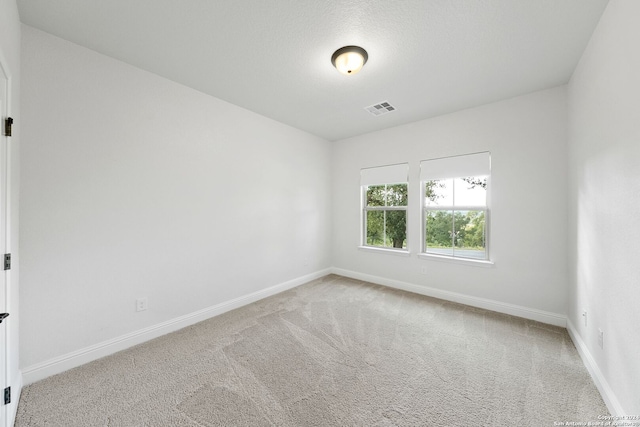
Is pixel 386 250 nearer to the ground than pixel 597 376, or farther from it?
farther from it

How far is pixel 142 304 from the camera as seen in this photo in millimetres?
2463

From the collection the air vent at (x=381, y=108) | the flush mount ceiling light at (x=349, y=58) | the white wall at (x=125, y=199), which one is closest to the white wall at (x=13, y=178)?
the white wall at (x=125, y=199)

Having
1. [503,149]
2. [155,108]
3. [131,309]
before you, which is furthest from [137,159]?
[503,149]

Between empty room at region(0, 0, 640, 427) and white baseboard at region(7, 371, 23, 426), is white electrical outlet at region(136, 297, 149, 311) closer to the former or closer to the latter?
empty room at region(0, 0, 640, 427)

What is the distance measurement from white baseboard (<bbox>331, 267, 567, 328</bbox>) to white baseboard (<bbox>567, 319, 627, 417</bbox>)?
0.32 m

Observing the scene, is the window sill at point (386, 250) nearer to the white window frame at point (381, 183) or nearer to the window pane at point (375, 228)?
the white window frame at point (381, 183)

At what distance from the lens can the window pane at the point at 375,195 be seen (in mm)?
4465

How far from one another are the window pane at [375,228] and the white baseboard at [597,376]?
2602 millimetres

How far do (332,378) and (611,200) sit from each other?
2.43m

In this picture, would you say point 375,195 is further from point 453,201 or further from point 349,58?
point 349,58

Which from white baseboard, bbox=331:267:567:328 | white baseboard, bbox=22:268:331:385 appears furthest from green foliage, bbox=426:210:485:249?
white baseboard, bbox=22:268:331:385

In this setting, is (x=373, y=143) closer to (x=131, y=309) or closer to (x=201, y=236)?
(x=201, y=236)

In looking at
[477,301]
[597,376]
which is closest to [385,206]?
[477,301]

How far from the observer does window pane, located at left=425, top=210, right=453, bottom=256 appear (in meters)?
3.65
